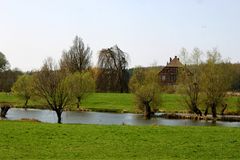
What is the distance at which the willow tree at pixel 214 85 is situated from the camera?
53.5 metres

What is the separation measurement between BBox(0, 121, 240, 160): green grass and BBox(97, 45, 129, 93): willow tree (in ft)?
245

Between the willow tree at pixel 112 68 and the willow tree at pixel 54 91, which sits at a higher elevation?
the willow tree at pixel 112 68

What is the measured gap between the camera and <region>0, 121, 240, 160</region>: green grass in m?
17.7

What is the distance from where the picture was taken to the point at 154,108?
5900cm

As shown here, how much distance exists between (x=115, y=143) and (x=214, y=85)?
35129 mm

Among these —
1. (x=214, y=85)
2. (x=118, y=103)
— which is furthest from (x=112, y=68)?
(x=214, y=85)

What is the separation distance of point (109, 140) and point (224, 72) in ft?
120

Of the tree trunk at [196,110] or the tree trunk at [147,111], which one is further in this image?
the tree trunk at [147,111]

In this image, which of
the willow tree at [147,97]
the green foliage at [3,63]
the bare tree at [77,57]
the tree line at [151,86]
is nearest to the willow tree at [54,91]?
the tree line at [151,86]

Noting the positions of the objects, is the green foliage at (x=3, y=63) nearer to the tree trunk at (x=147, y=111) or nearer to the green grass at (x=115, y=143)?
the tree trunk at (x=147, y=111)

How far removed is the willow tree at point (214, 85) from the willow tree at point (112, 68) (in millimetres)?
47124

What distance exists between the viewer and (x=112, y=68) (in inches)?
3944

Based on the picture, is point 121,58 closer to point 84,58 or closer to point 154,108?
point 84,58

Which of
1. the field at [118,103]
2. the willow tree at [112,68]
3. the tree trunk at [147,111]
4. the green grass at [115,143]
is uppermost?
the willow tree at [112,68]
